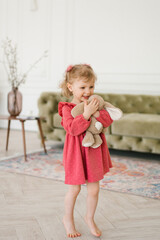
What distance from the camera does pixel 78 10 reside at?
15.6 ft

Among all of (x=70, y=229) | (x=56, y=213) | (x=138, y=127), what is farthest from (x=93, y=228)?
(x=138, y=127)

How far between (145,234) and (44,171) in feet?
4.46

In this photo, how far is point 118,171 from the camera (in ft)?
8.98

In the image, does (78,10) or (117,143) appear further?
(78,10)

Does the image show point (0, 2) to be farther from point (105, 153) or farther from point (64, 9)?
point (105, 153)

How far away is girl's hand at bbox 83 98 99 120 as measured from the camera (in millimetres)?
1398

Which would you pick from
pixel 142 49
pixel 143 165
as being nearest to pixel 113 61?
pixel 142 49

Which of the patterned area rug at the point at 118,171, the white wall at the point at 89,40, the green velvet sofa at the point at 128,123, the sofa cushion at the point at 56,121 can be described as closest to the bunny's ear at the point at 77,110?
the patterned area rug at the point at 118,171

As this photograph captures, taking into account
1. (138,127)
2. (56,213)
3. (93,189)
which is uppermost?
(93,189)

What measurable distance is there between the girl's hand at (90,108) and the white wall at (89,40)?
2995mm

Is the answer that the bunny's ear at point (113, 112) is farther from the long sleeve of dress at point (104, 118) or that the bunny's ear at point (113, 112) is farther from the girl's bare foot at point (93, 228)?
the girl's bare foot at point (93, 228)

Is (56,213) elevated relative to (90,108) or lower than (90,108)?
lower

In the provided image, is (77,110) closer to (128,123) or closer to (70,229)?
(70,229)

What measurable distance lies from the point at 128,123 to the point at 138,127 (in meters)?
0.12
